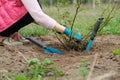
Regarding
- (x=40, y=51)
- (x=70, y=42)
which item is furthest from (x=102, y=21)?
(x=40, y=51)

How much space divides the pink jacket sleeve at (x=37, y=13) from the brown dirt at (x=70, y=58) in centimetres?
33

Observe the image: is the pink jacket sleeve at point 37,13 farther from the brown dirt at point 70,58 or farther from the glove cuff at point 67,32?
the brown dirt at point 70,58

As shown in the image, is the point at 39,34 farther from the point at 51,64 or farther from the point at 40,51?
the point at 51,64

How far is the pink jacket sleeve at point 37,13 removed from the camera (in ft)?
13.1

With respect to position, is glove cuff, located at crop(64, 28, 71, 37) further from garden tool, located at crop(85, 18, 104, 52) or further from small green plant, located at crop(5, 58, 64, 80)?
small green plant, located at crop(5, 58, 64, 80)

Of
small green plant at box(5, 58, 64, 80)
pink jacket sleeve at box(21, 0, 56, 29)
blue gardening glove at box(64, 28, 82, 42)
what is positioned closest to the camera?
small green plant at box(5, 58, 64, 80)

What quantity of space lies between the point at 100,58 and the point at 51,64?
490 mm

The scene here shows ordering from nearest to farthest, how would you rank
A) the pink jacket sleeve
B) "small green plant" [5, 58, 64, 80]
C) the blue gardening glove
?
"small green plant" [5, 58, 64, 80] < the pink jacket sleeve < the blue gardening glove

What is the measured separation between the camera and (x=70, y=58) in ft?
12.3

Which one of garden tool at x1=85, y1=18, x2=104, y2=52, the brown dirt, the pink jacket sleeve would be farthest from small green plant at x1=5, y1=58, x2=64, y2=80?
garden tool at x1=85, y1=18, x2=104, y2=52

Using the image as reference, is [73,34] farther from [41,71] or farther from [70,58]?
[41,71]

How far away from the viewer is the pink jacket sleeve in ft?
13.1

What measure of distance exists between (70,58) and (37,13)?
2.06 ft

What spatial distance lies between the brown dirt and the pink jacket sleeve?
0.33m
